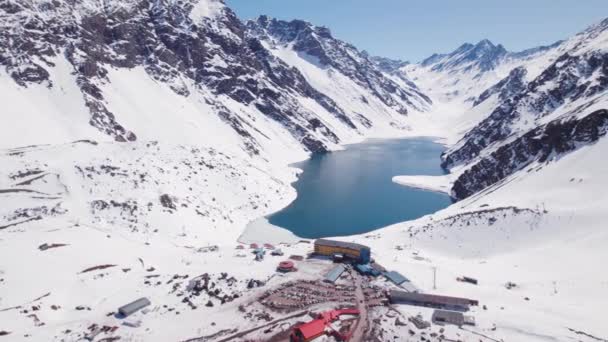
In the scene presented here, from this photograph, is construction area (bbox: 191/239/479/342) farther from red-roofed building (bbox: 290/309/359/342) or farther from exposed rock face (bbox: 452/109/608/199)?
exposed rock face (bbox: 452/109/608/199)

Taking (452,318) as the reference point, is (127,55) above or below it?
above

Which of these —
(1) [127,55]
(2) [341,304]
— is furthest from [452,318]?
(1) [127,55]

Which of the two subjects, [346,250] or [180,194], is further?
[180,194]

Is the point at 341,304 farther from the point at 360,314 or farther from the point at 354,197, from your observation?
the point at 354,197

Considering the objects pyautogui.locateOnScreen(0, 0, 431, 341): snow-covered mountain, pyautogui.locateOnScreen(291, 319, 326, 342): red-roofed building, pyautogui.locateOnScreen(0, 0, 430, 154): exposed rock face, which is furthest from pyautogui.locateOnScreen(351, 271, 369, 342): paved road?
pyautogui.locateOnScreen(0, 0, 430, 154): exposed rock face

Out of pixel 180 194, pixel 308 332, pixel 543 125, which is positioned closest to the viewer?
pixel 308 332

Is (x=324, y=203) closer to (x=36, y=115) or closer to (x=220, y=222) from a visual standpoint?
(x=220, y=222)
